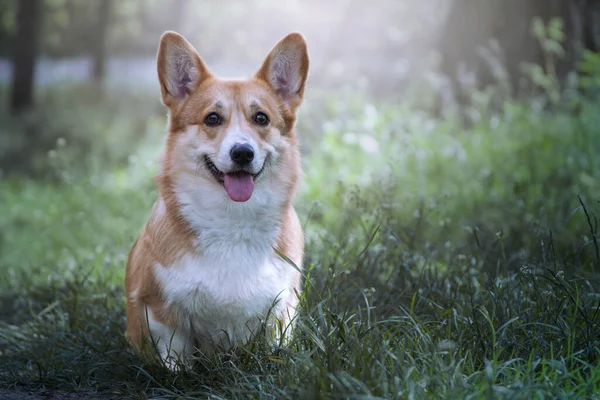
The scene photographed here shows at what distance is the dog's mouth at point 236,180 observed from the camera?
9.93 feet

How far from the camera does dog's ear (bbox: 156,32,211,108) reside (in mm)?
3248

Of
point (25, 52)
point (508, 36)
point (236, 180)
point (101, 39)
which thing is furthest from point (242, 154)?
point (101, 39)

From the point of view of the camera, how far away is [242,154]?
2969 millimetres

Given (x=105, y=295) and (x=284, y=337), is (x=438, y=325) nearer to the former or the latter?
(x=284, y=337)

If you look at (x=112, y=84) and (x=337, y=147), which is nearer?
(x=337, y=147)

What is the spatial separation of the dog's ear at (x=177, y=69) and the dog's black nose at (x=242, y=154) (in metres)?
0.54

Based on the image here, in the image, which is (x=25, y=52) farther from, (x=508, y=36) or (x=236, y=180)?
(x=236, y=180)

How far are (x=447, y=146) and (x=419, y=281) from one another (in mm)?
3074

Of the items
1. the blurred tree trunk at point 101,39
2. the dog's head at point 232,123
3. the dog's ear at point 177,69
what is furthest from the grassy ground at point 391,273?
the blurred tree trunk at point 101,39

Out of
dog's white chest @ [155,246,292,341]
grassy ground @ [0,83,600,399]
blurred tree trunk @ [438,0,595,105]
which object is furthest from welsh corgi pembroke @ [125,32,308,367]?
blurred tree trunk @ [438,0,595,105]

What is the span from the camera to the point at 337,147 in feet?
21.4

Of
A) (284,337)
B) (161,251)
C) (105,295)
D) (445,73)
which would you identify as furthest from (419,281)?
(445,73)

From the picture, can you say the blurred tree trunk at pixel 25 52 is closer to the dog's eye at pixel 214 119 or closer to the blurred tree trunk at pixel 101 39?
the blurred tree trunk at pixel 101 39

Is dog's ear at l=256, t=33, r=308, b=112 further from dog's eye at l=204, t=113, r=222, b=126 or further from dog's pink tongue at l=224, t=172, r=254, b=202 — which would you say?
dog's pink tongue at l=224, t=172, r=254, b=202
